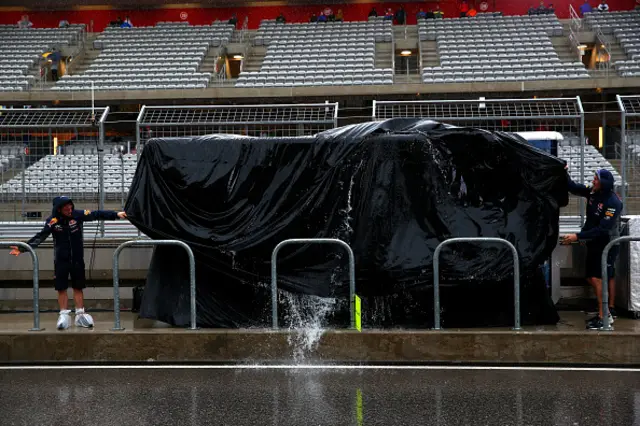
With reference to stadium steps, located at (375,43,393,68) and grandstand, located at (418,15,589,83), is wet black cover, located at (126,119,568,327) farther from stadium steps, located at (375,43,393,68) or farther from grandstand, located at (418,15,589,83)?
stadium steps, located at (375,43,393,68)

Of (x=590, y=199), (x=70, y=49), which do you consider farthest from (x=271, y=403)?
(x=70, y=49)

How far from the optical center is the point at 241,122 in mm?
10727

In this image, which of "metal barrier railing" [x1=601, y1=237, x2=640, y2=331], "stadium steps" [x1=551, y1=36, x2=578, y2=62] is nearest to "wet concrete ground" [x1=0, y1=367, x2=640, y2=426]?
"metal barrier railing" [x1=601, y1=237, x2=640, y2=331]

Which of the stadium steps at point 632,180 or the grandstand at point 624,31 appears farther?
the grandstand at point 624,31

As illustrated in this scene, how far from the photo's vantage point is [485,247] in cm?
819

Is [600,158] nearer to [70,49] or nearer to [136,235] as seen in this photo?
[136,235]

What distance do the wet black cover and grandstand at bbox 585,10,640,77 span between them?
21.2 metres

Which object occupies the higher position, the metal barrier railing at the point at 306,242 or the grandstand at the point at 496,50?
the grandstand at the point at 496,50

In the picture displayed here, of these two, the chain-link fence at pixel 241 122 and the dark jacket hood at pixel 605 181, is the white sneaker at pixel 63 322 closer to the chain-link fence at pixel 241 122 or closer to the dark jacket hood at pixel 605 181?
the chain-link fence at pixel 241 122

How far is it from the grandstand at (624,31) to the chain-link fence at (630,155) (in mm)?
18556

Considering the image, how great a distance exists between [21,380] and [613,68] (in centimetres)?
2663

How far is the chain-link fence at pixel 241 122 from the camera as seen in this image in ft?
35.3

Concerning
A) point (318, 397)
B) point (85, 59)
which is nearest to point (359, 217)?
point (318, 397)

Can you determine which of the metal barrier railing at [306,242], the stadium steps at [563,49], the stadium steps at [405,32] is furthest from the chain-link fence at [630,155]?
the stadium steps at [405,32]
